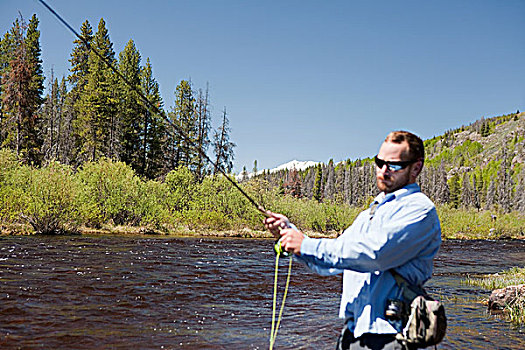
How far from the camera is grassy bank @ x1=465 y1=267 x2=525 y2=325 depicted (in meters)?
9.02

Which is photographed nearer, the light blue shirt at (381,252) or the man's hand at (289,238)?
the light blue shirt at (381,252)

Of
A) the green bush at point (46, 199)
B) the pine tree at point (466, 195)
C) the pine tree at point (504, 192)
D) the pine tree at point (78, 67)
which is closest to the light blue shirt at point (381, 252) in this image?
the green bush at point (46, 199)

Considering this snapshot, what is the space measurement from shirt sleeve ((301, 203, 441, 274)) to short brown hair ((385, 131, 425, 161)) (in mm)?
345

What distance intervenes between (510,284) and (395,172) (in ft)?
39.5

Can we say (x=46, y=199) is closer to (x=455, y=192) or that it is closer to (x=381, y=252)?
(x=381, y=252)

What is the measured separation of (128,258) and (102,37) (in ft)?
123

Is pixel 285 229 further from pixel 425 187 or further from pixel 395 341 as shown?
pixel 425 187

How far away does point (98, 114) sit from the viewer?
146ft

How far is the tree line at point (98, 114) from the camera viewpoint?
135 feet

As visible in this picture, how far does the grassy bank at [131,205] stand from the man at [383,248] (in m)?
21.3

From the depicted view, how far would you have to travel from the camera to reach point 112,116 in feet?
148

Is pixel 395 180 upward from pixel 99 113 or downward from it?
downward

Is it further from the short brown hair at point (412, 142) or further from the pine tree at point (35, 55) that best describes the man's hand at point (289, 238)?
the pine tree at point (35, 55)

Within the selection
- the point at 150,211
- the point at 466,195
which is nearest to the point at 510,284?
the point at 150,211
